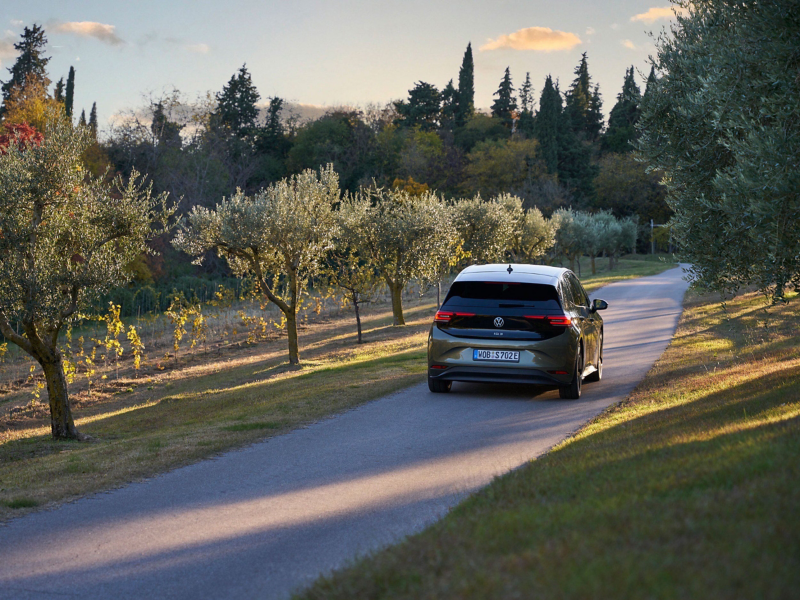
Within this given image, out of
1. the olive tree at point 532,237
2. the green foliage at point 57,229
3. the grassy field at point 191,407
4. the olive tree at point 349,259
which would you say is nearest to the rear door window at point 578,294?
the grassy field at point 191,407

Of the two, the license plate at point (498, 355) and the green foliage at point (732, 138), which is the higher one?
the green foliage at point (732, 138)

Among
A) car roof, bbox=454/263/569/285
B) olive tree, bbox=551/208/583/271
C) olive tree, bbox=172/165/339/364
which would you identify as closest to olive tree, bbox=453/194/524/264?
olive tree, bbox=172/165/339/364

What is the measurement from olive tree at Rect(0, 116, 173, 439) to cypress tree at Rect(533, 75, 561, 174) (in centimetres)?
7488

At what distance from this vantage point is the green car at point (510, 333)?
10242mm

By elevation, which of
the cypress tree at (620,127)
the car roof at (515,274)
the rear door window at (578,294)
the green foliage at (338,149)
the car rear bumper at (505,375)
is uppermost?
the cypress tree at (620,127)

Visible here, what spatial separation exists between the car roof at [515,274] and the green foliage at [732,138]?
6.43 feet

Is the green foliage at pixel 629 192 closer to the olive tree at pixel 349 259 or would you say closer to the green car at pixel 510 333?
the olive tree at pixel 349 259

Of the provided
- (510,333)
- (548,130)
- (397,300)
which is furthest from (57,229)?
(548,130)

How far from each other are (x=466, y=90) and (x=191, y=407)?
8690cm

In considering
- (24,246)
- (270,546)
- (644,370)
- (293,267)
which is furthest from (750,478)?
(293,267)

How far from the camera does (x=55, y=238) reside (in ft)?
39.6

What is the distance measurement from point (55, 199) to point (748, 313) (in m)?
19.2

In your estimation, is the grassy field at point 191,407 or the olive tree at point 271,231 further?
the olive tree at point 271,231

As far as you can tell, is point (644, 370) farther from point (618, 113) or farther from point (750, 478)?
point (618, 113)
